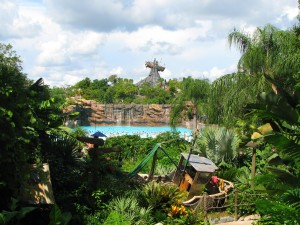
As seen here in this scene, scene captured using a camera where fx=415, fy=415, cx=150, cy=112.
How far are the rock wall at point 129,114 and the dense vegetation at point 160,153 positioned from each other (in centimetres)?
2694

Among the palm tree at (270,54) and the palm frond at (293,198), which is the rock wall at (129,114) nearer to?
the palm tree at (270,54)

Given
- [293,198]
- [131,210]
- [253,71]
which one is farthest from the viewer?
[253,71]

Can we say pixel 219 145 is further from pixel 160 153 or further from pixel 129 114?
pixel 129 114

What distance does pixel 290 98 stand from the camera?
424cm

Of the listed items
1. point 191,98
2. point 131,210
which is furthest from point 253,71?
point 191,98

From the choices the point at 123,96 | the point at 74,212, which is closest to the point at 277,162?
the point at 74,212

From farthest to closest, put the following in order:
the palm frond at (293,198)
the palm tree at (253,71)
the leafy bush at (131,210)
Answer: the palm tree at (253,71) < the leafy bush at (131,210) < the palm frond at (293,198)

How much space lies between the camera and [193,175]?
9.97 metres

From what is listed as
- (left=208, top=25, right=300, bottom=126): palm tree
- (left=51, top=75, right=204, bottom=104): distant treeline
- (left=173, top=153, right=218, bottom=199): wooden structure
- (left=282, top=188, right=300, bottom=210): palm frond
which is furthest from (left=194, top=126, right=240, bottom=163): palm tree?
(left=51, top=75, right=204, bottom=104): distant treeline

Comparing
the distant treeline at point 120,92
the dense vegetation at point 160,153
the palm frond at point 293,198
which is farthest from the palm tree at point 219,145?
the distant treeline at point 120,92

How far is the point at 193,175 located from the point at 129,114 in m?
36.6

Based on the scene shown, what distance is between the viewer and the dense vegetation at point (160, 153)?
12.4 ft

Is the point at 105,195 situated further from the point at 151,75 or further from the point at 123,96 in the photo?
the point at 151,75

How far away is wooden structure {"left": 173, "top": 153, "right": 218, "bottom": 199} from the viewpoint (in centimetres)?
911
